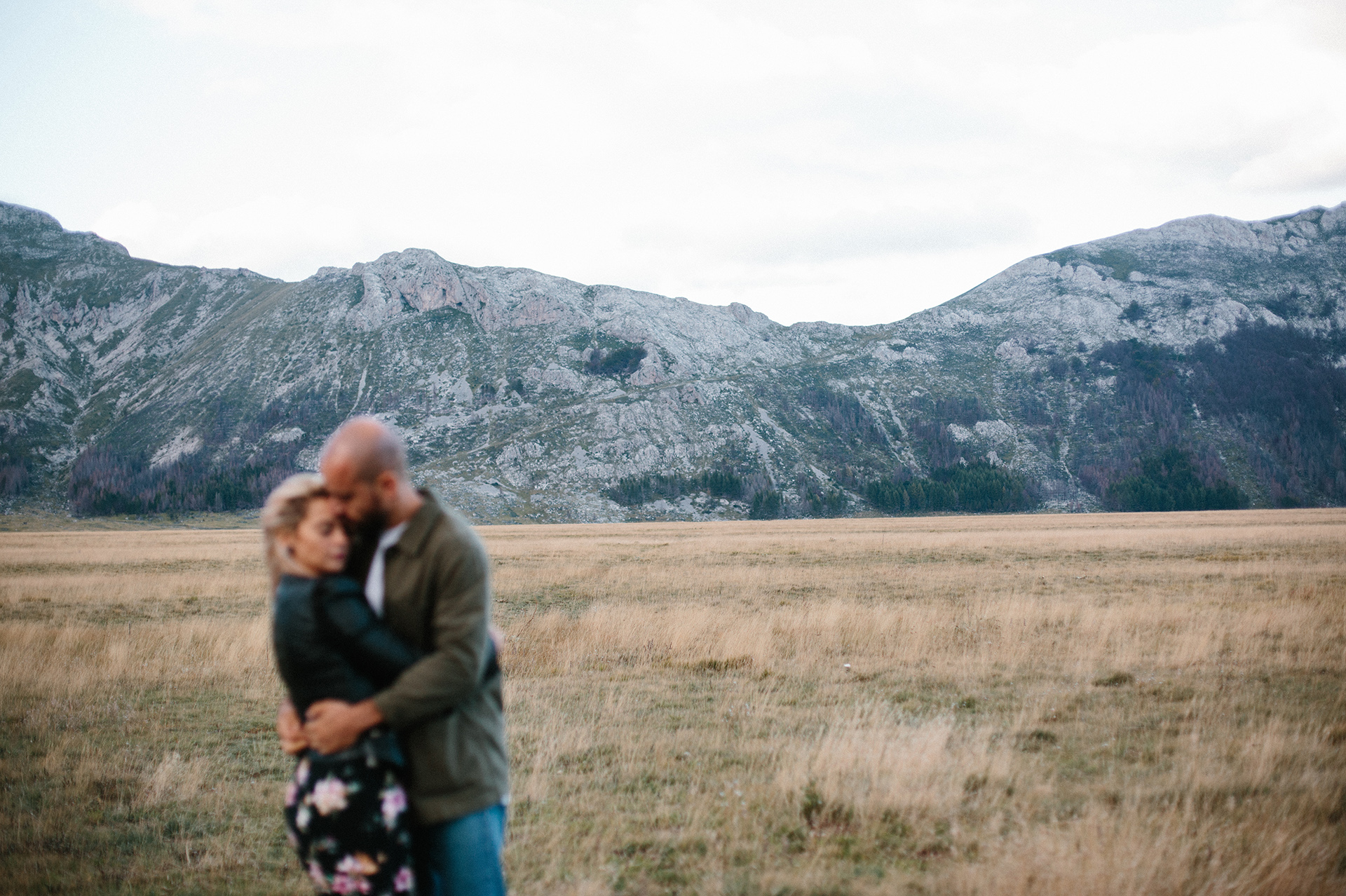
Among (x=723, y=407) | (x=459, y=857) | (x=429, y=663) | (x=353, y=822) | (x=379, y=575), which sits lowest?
(x=459, y=857)

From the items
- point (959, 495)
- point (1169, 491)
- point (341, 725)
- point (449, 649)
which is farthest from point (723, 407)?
point (341, 725)

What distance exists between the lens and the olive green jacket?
2957mm

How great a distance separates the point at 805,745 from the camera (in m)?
8.25

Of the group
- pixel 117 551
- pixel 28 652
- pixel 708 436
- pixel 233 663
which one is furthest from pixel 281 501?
pixel 708 436

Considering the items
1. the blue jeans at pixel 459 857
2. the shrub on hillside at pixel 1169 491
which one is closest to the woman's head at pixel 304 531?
the blue jeans at pixel 459 857

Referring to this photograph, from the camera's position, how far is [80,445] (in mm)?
170750

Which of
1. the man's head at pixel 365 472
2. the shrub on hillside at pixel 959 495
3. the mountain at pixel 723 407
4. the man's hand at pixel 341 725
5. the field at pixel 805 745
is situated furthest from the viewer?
the shrub on hillside at pixel 959 495

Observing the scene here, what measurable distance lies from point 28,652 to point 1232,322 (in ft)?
744

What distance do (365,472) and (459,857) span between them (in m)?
1.76

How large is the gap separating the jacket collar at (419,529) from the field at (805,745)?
12.6 feet

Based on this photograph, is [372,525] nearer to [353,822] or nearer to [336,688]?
[336,688]

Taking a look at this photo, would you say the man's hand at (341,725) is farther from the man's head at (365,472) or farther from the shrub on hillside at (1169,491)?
the shrub on hillside at (1169,491)

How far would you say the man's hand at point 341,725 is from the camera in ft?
9.37

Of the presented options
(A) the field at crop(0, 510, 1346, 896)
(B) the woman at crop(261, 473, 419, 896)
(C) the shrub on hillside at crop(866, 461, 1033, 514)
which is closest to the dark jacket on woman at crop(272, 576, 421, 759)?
(B) the woman at crop(261, 473, 419, 896)
